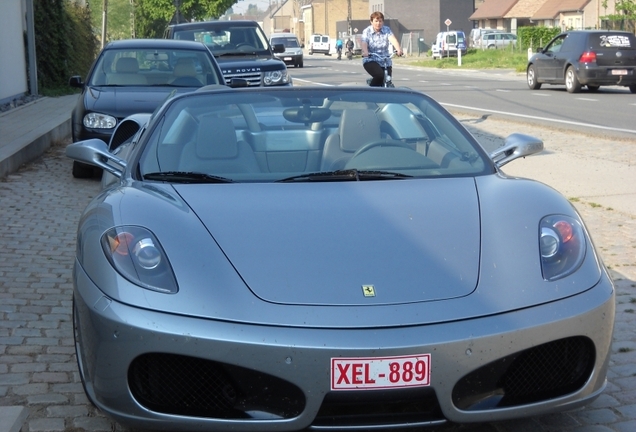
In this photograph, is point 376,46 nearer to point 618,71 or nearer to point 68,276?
point 68,276

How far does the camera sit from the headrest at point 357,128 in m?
Result: 4.44

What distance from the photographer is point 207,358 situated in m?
2.89

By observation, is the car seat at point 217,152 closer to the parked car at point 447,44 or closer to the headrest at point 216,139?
the headrest at point 216,139

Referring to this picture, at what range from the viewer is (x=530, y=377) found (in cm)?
306

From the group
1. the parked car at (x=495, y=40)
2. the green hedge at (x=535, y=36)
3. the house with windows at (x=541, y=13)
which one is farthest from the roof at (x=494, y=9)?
the green hedge at (x=535, y=36)

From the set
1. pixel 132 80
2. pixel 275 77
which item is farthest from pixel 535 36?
pixel 132 80

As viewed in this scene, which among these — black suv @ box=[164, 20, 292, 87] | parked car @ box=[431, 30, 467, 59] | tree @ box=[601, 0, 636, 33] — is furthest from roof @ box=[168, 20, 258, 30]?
parked car @ box=[431, 30, 467, 59]

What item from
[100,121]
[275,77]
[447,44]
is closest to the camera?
[100,121]

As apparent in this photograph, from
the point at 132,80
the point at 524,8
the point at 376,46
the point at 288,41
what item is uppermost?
the point at 524,8

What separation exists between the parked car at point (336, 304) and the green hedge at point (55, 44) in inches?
740

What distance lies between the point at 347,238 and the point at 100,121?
6606mm

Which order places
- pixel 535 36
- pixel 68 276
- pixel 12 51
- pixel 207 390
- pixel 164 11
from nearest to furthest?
1. pixel 207 390
2. pixel 68 276
3. pixel 12 51
4. pixel 164 11
5. pixel 535 36

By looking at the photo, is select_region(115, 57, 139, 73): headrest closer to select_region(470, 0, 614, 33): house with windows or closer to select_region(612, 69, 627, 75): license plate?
select_region(612, 69, 627, 75): license plate

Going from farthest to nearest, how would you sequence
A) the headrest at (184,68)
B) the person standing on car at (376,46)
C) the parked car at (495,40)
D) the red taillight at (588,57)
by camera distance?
the parked car at (495,40), the red taillight at (588,57), the person standing on car at (376,46), the headrest at (184,68)
